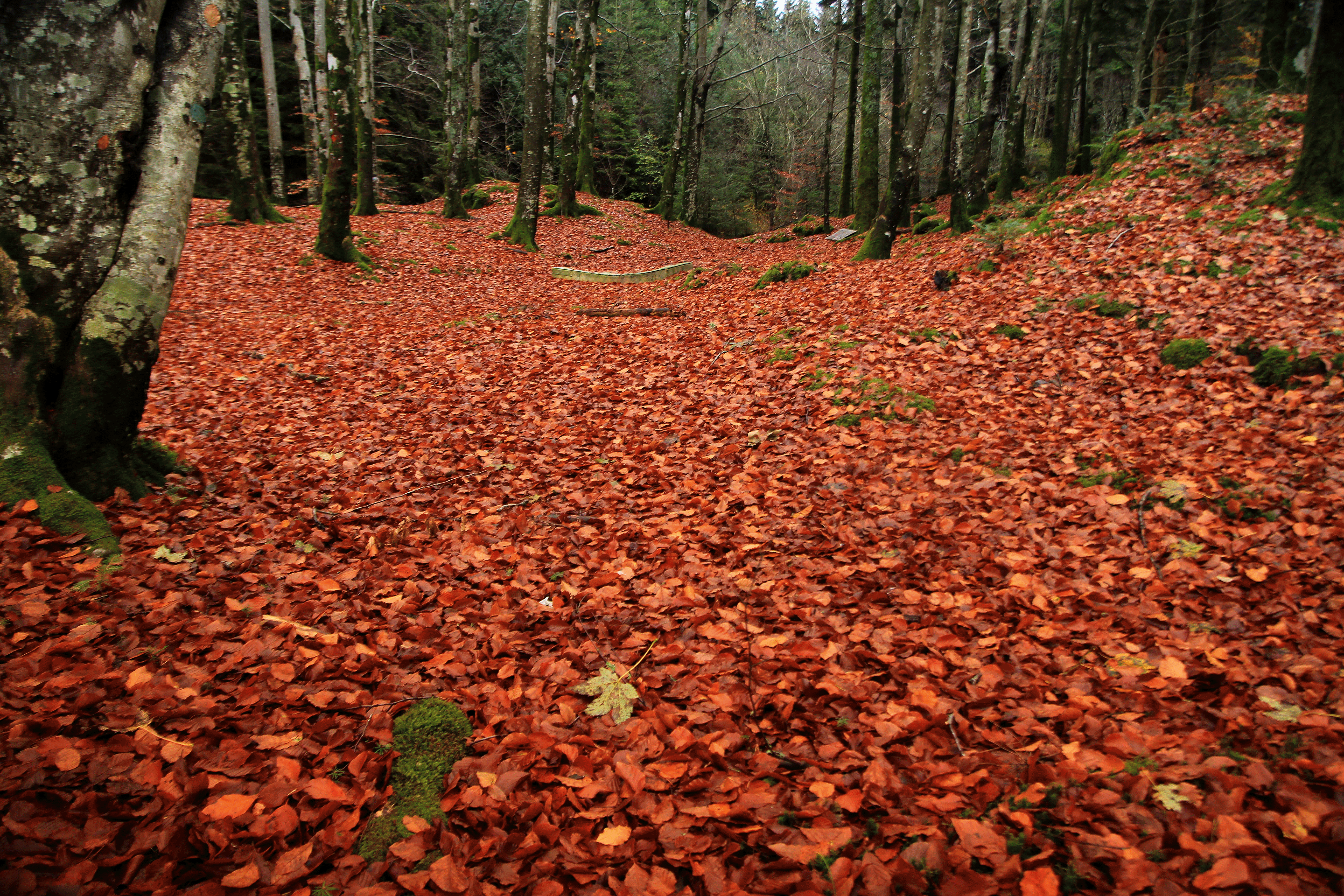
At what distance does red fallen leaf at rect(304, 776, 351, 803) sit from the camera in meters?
2.25

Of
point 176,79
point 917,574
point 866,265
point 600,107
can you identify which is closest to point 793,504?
point 917,574

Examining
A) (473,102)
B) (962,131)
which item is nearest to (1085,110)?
(962,131)

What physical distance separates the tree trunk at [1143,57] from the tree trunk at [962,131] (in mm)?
3258

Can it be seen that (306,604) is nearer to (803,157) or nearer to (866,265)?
(866,265)

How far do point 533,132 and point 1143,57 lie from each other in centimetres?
1898

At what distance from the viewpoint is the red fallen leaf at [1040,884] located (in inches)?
76.0

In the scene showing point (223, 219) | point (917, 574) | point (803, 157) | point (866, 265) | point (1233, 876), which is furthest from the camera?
point (803, 157)

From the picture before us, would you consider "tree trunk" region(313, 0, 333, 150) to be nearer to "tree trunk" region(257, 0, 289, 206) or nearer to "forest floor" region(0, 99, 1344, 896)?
"tree trunk" region(257, 0, 289, 206)

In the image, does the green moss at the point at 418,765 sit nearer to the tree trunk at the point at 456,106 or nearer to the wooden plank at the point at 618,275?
the wooden plank at the point at 618,275

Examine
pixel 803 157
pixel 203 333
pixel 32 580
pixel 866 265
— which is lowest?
pixel 32 580

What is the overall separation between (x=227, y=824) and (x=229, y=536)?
2323 mm

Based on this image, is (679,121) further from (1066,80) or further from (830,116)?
(1066,80)

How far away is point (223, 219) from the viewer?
509 inches

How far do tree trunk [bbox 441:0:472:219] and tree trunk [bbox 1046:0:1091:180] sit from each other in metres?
16.0
